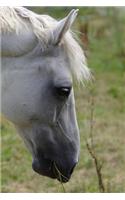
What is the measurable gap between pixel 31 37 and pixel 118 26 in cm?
659

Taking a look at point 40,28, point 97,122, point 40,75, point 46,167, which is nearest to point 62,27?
point 40,28

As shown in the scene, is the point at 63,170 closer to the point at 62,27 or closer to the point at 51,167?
the point at 51,167

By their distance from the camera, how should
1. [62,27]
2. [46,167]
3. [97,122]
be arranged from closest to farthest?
1. [62,27]
2. [46,167]
3. [97,122]

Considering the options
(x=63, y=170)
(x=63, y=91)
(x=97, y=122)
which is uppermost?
(x=63, y=91)

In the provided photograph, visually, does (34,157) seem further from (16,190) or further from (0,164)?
(0,164)

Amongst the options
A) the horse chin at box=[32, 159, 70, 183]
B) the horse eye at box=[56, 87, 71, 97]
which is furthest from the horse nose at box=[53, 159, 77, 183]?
the horse eye at box=[56, 87, 71, 97]

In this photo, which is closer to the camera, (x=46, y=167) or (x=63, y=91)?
(x=63, y=91)

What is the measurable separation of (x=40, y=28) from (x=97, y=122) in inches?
141

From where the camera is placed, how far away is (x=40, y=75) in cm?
269

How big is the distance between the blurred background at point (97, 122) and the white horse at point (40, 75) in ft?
0.91

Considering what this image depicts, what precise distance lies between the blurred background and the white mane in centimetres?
24

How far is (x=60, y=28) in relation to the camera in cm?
264

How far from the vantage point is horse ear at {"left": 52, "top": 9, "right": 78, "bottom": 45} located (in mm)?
2586

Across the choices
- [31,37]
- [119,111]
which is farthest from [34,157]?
[119,111]
